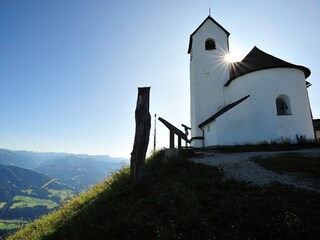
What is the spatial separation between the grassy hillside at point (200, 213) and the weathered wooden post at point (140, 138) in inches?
15.5

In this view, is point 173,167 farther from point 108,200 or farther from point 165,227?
point 165,227

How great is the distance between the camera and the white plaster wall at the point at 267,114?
16.4m

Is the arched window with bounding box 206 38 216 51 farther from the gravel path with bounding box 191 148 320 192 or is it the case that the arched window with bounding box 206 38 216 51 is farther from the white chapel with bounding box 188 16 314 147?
the gravel path with bounding box 191 148 320 192

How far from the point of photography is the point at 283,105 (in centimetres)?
1739

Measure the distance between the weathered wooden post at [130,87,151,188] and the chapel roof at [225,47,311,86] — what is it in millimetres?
12813

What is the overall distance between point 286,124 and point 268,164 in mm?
8653

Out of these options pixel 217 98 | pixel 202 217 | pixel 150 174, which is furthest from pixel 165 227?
pixel 217 98

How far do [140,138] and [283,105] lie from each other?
46.2ft

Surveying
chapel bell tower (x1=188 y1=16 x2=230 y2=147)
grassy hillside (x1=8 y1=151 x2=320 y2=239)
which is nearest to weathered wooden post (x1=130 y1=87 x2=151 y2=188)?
grassy hillside (x1=8 y1=151 x2=320 y2=239)

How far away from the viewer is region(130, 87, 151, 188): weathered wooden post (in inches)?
280

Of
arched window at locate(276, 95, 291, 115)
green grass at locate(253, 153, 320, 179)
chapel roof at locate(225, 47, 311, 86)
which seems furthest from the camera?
chapel roof at locate(225, 47, 311, 86)

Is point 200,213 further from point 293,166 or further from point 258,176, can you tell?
point 293,166

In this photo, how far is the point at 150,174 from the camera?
8117 millimetres

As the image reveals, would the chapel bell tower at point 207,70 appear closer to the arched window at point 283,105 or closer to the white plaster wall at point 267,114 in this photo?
the white plaster wall at point 267,114
